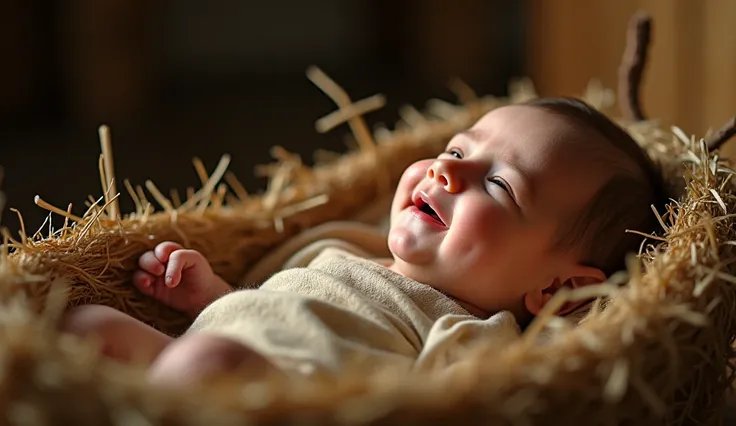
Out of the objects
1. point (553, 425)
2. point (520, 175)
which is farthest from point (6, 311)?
point (520, 175)

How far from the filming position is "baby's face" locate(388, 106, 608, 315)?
1055 mm

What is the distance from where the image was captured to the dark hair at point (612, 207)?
109 cm

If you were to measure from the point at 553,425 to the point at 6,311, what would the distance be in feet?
1.54

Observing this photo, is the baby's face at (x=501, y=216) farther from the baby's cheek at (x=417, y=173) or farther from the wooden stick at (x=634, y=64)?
the wooden stick at (x=634, y=64)

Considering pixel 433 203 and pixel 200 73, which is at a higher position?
pixel 433 203

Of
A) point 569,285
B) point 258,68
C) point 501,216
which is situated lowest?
point 258,68

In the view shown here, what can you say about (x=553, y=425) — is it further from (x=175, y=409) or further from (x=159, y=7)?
(x=159, y=7)

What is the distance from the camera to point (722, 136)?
1176 millimetres

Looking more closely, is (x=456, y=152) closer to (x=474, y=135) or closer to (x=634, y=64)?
(x=474, y=135)

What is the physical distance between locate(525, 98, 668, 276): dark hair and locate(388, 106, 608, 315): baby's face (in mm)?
15

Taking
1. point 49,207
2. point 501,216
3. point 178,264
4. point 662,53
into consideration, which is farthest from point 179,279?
point 662,53

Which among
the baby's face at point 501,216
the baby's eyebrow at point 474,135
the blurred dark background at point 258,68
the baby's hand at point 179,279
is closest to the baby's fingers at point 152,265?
the baby's hand at point 179,279

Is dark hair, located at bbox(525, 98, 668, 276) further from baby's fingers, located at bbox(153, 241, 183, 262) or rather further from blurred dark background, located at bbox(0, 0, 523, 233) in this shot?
blurred dark background, located at bbox(0, 0, 523, 233)

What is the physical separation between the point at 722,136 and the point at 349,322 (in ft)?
1.82
